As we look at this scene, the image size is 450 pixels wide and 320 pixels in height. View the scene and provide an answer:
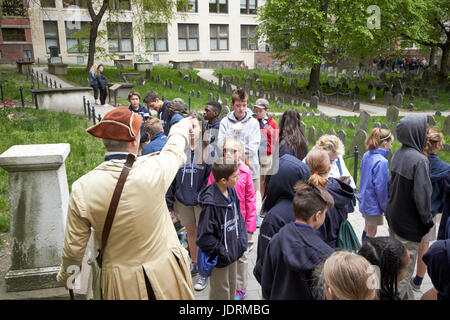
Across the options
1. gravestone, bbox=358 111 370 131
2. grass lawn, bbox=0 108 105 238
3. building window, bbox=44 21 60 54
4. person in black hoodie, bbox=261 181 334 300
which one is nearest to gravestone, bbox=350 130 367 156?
gravestone, bbox=358 111 370 131

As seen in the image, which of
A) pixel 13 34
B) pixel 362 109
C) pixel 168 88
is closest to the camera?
pixel 362 109

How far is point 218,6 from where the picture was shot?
1681 inches

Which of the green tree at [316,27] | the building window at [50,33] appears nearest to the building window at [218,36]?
the building window at [50,33]

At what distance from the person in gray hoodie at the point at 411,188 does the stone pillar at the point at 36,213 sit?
11.3 feet

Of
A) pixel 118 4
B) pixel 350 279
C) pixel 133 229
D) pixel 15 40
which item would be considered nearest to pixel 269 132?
pixel 133 229

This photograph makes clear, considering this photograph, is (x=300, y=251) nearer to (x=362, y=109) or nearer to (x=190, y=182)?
(x=190, y=182)

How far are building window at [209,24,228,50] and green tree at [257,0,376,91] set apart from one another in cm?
2065

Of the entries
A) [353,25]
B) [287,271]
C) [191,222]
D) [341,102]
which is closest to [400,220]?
[287,271]

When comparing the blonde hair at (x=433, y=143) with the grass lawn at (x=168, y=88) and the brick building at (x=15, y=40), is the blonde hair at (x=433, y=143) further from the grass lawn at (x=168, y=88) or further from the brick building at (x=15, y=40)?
the brick building at (x=15, y=40)

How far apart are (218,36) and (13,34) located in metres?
20.8

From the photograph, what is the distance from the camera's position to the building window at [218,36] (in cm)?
4338

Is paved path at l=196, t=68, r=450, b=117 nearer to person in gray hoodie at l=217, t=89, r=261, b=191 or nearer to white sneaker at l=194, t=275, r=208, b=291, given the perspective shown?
person in gray hoodie at l=217, t=89, r=261, b=191

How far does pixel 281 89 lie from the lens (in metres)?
24.7

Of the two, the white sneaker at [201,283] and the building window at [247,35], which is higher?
the building window at [247,35]
